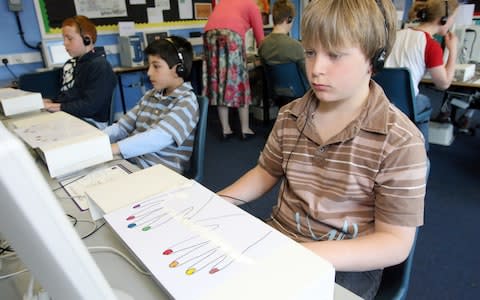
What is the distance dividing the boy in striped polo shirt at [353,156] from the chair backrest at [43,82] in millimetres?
2431

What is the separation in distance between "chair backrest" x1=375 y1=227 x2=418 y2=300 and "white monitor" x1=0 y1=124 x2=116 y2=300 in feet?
2.19

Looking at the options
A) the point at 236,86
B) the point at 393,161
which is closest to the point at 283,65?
the point at 236,86

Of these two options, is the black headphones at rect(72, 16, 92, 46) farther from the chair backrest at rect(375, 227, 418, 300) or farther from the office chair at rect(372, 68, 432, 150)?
the chair backrest at rect(375, 227, 418, 300)

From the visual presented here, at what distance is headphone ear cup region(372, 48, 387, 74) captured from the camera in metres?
0.76

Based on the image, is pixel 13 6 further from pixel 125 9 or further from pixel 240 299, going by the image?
pixel 240 299

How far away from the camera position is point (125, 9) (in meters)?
3.93

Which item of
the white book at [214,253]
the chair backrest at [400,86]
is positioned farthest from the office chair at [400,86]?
the white book at [214,253]

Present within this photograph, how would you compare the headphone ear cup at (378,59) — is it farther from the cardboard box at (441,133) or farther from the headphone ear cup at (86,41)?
the cardboard box at (441,133)

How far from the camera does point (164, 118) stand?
1364 millimetres

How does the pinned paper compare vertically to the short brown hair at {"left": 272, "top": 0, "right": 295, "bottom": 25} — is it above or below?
below

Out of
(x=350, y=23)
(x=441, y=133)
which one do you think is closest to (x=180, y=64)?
(x=350, y=23)

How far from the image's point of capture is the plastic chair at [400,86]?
203cm

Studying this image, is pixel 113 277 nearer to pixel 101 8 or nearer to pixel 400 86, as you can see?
pixel 400 86

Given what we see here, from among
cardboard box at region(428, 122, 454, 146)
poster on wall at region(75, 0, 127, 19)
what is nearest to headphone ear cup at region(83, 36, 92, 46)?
poster on wall at region(75, 0, 127, 19)
